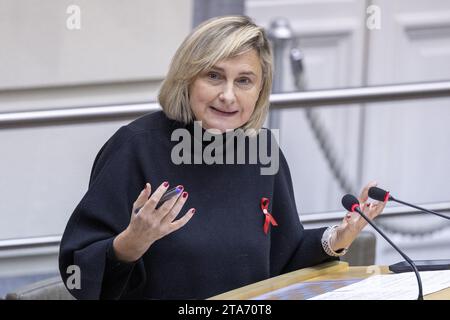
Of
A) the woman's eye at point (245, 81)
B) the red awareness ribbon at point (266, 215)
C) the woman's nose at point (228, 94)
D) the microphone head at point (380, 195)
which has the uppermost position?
the woman's eye at point (245, 81)

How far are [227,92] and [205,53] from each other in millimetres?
113

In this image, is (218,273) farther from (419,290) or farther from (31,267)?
(31,267)

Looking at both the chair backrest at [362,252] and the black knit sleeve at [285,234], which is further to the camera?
the chair backrest at [362,252]

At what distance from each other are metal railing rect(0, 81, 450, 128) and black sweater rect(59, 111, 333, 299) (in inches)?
32.9

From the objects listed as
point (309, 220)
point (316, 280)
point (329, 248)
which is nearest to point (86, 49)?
point (309, 220)

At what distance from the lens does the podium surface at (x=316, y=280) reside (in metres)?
2.76

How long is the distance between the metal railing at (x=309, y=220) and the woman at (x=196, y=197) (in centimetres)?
107

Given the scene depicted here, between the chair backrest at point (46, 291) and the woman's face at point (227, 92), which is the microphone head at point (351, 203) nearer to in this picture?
the woman's face at point (227, 92)

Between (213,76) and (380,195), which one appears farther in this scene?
(213,76)

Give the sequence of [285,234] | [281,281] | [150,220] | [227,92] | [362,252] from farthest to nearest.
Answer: [362,252], [285,234], [227,92], [281,281], [150,220]

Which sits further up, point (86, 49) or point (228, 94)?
point (228, 94)

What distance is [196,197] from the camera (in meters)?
3.09

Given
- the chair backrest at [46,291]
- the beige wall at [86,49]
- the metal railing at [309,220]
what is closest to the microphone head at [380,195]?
the chair backrest at [46,291]

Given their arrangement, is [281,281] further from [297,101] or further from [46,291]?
[297,101]
